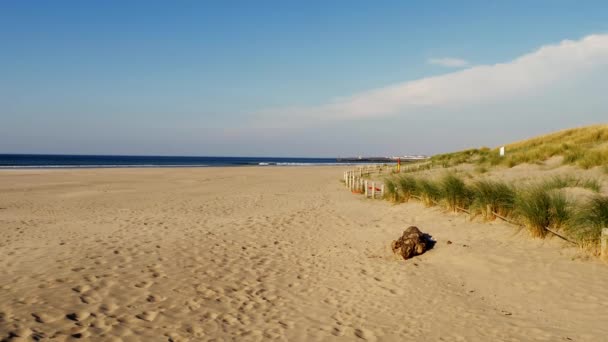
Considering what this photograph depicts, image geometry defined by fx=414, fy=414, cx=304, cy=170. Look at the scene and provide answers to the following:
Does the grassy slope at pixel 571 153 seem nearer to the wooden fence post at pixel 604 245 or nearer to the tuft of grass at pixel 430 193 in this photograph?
the tuft of grass at pixel 430 193

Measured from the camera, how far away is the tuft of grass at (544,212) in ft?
24.8

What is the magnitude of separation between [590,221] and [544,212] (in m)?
0.93

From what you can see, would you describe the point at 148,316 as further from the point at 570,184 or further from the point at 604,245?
the point at 570,184

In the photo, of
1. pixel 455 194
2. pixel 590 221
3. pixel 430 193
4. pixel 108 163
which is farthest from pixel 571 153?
pixel 108 163

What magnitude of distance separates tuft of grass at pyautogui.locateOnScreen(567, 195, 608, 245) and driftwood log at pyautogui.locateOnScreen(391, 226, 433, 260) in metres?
2.58

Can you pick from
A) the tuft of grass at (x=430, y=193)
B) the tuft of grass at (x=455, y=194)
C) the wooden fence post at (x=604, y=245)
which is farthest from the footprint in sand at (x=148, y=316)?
the tuft of grass at (x=430, y=193)

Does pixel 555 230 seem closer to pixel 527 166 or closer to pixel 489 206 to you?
pixel 489 206

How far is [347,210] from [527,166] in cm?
1062

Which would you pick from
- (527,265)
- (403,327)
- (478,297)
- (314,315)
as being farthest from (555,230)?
(314,315)

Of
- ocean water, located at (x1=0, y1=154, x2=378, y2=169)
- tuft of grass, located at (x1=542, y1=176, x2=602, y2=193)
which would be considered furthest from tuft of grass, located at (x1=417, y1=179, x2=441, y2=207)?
ocean water, located at (x1=0, y1=154, x2=378, y2=169)

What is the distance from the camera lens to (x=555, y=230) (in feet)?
25.0

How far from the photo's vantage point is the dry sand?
5.01 metres

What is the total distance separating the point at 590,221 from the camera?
6.80 metres

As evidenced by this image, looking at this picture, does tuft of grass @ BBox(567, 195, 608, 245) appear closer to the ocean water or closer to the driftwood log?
the driftwood log
